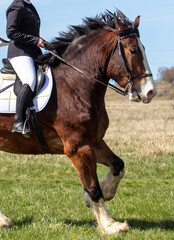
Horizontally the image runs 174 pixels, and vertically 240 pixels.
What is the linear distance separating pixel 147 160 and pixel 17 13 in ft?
24.2

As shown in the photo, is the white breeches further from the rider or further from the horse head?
the horse head

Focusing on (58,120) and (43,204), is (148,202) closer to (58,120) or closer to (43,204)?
(43,204)

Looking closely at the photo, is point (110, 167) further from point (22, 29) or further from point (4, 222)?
point (22, 29)

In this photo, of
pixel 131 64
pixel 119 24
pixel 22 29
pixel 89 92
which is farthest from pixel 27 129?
pixel 119 24

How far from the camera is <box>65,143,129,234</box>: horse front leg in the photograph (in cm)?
538

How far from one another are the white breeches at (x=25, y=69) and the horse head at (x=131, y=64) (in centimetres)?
109

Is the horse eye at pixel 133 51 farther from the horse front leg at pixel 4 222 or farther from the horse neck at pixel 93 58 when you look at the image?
the horse front leg at pixel 4 222

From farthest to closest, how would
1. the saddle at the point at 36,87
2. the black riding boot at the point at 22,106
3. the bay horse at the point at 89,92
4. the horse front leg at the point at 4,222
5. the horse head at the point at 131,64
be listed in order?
the horse front leg at the point at 4,222 < the saddle at the point at 36,87 < the black riding boot at the point at 22,106 < the bay horse at the point at 89,92 < the horse head at the point at 131,64

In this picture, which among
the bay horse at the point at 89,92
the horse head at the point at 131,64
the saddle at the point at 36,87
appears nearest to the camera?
the horse head at the point at 131,64

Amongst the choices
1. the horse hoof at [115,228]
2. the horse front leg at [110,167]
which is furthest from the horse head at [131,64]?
the horse hoof at [115,228]

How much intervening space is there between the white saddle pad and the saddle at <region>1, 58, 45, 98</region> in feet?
0.19

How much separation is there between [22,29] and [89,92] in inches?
53.9

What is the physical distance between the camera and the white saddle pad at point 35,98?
552 centimetres

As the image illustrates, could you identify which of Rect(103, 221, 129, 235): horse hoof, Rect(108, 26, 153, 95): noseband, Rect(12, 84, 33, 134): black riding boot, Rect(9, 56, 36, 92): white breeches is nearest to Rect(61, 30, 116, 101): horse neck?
Rect(108, 26, 153, 95): noseband
